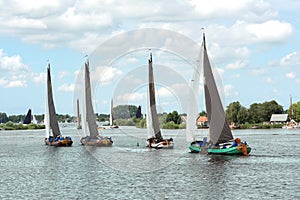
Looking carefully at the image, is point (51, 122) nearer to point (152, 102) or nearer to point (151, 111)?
point (151, 111)

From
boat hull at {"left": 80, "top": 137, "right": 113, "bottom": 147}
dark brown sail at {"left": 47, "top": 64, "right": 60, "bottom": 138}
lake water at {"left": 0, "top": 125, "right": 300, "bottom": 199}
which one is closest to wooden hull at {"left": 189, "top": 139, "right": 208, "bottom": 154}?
lake water at {"left": 0, "top": 125, "right": 300, "bottom": 199}

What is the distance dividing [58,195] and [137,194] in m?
5.60

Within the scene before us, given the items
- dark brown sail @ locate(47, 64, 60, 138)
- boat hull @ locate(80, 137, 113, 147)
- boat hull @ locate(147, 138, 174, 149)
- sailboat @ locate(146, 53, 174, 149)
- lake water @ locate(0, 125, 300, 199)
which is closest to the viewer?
lake water @ locate(0, 125, 300, 199)

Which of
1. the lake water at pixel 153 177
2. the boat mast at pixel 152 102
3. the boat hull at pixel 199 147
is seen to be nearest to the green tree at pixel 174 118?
the boat mast at pixel 152 102

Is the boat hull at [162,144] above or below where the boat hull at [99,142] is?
below

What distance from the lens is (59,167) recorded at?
61844 millimetres

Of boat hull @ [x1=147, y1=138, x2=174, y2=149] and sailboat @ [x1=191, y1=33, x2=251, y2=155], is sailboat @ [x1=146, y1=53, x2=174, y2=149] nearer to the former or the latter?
boat hull @ [x1=147, y1=138, x2=174, y2=149]

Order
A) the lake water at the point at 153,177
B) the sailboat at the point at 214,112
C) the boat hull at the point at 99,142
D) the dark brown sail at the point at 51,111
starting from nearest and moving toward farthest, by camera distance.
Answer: the lake water at the point at 153,177, the sailboat at the point at 214,112, the boat hull at the point at 99,142, the dark brown sail at the point at 51,111

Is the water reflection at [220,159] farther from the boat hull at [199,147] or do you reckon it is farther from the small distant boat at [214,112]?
the boat hull at [199,147]

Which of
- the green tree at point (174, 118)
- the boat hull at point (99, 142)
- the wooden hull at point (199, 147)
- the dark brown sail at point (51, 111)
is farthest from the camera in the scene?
the green tree at point (174, 118)

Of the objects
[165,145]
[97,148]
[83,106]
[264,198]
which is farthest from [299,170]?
[83,106]

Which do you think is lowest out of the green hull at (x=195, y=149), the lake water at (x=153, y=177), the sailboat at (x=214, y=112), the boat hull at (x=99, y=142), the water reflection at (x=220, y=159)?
the lake water at (x=153, y=177)

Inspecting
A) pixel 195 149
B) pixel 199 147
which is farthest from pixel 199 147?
pixel 195 149

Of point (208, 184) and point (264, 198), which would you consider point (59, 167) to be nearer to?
point (208, 184)
